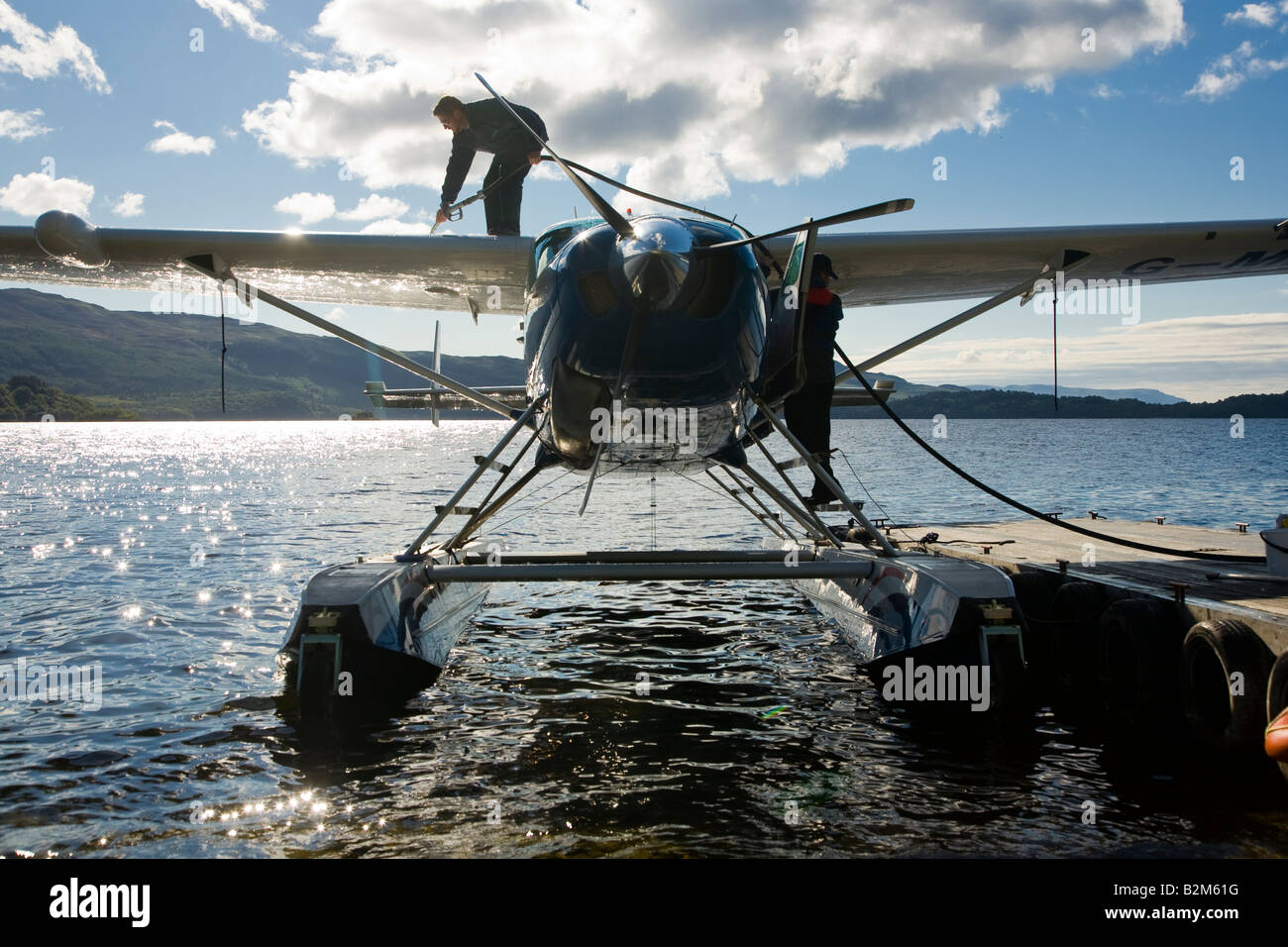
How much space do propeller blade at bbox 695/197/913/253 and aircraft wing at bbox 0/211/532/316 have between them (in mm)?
3184

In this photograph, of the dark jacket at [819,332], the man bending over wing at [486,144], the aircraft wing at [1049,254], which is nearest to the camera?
the dark jacket at [819,332]

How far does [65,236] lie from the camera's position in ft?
27.3

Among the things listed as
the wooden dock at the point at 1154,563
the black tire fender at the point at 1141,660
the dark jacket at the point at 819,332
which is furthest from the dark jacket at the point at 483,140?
the black tire fender at the point at 1141,660

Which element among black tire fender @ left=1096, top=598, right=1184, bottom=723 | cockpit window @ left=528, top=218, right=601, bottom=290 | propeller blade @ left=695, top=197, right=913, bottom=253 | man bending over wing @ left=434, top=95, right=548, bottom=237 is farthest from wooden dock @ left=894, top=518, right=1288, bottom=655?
man bending over wing @ left=434, top=95, right=548, bottom=237

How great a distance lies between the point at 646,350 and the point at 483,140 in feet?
13.4

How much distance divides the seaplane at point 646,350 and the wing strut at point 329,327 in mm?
32

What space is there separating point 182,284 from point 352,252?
2.96m

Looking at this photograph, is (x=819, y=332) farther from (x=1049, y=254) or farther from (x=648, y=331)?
(x=1049, y=254)

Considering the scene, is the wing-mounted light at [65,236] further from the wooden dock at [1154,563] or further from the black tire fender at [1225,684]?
the black tire fender at [1225,684]

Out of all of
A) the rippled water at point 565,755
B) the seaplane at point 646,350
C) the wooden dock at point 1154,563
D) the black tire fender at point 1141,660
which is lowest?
Result: the rippled water at point 565,755

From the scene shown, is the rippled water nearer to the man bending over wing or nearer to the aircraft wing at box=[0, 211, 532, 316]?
the aircraft wing at box=[0, 211, 532, 316]

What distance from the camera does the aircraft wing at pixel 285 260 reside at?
27.7ft
